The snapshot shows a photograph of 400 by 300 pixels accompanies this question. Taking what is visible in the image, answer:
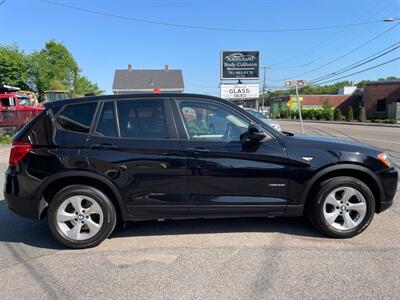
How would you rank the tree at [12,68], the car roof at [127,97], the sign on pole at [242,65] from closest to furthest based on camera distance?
the car roof at [127,97] → the sign on pole at [242,65] → the tree at [12,68]

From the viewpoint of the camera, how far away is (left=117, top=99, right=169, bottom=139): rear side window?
4.08m

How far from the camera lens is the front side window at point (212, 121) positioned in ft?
13.6

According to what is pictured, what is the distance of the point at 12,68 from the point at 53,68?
57.3ft

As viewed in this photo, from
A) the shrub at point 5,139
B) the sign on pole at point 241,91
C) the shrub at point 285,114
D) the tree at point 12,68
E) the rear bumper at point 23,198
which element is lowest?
the rear bumper at point 23,198

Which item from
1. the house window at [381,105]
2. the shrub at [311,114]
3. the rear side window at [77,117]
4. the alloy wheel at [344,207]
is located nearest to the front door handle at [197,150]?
the rear side window at [77,117]

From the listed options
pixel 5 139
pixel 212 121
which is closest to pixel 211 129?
pixel 212 121

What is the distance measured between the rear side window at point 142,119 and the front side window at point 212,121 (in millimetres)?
269

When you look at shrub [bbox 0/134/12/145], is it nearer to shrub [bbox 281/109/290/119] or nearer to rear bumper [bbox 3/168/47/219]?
rear bumper [bbox 3/168/47/219]

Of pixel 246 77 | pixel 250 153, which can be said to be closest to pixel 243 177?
pixel 250 153

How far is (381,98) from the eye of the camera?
141 feet

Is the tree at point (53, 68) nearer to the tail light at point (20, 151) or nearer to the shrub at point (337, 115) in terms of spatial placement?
the shrub at point (337, 115)

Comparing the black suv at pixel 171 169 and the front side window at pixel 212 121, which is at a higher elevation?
the front side window at pixel 212 121

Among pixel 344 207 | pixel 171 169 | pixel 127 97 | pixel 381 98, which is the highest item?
A: pixel 381 98

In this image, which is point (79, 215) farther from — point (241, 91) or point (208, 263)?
point (241, 91)
